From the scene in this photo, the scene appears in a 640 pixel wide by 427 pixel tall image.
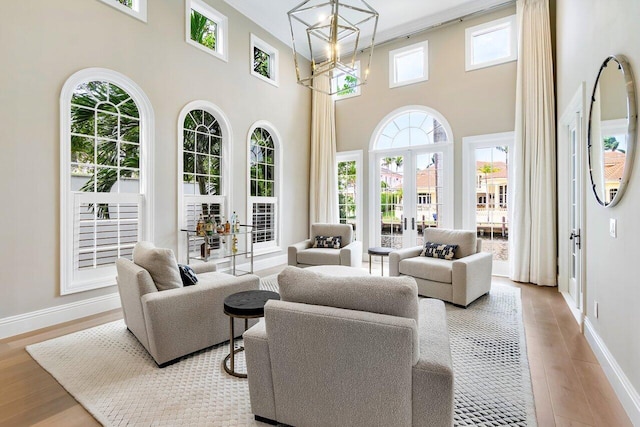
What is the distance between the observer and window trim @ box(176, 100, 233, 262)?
4.39 meters

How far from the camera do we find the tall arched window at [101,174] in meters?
3.34

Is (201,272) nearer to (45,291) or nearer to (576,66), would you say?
(45,291)

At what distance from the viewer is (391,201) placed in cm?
618

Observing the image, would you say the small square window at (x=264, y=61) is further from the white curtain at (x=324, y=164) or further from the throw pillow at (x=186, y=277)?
the throw pillow at (x=186, y=277)

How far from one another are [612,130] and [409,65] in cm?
432

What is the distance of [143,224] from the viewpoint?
404cm

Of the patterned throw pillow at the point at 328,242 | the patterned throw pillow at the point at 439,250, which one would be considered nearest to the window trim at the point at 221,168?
the patterned throw pillow at the point at 328,242

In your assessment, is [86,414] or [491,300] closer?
[86,414]

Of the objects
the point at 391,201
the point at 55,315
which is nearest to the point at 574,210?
the point at 391,201

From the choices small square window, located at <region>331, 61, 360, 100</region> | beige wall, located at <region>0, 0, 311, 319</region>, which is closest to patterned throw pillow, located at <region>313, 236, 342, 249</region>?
beige wall, located at <region>0, 0, 311, 319</region>

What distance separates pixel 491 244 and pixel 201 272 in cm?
448

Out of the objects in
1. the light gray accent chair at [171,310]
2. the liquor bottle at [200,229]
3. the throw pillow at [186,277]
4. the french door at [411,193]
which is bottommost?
the light gray accent chair at [171,310]

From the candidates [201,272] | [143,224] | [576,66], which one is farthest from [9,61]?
[576,66]

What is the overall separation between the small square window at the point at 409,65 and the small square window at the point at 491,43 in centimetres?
70
